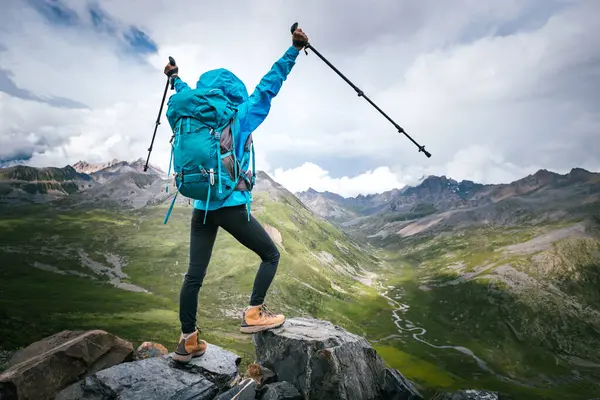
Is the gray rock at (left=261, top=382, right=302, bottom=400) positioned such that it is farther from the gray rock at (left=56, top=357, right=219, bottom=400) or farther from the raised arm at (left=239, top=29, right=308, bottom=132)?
the raised arm at (left=239, top=29, right=308, bottom=132)

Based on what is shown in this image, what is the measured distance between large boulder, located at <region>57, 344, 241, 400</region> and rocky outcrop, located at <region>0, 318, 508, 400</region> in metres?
0.02

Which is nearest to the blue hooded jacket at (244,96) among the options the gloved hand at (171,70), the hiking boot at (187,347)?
the gloved hand at (171,70)

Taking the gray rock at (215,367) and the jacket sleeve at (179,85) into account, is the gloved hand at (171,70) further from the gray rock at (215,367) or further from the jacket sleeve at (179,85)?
the gray rock at (215,367)

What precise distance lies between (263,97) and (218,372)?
26.2 feet

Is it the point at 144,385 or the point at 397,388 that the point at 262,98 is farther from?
the point at 397,388

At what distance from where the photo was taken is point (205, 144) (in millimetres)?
7656

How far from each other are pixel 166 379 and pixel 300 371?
4.36 metres

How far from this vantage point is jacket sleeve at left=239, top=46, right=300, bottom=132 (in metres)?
8.21

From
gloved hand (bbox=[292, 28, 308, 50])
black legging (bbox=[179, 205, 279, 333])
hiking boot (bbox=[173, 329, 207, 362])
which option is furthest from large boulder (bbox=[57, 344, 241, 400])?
gloved hand (bbox=[292, 28, 308, 50])

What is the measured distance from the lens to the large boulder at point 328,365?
11.3m

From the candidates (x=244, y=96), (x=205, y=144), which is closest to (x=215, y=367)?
(x=205, y=144)

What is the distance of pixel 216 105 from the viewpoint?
25.2 feet

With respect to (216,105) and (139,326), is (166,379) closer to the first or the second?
(216,105)

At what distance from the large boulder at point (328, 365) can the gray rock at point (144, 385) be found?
2929 mm
